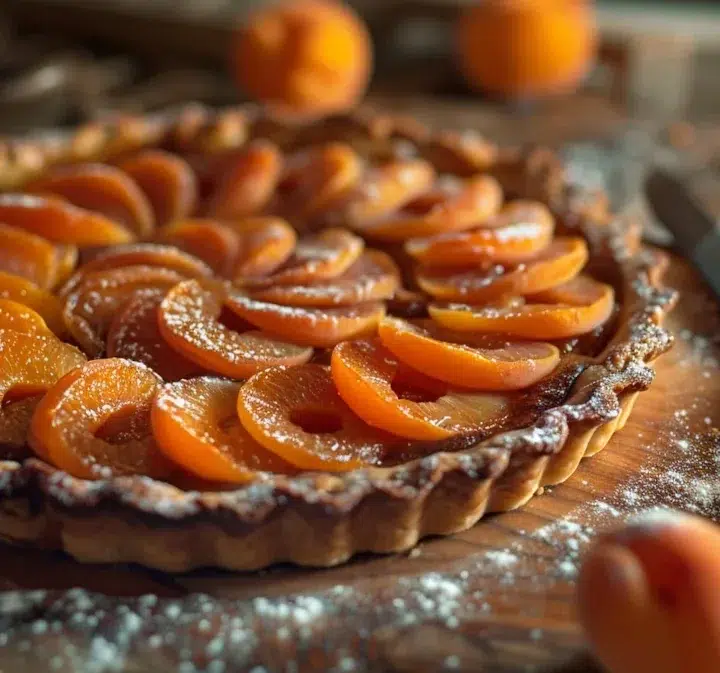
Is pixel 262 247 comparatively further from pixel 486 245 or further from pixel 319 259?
pixel 486 245

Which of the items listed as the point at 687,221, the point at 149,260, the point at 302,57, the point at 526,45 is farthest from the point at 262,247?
the point at 526,45

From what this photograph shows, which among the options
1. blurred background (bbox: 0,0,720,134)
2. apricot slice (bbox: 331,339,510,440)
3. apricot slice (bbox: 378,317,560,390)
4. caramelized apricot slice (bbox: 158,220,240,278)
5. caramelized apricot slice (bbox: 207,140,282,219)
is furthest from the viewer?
blurred background (bbox: 0,0,720,134)

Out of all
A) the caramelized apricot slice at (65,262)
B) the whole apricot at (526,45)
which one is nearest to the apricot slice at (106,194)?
the caramelized apricot slice at (65,262)

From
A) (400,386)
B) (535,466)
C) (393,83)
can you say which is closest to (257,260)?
(400,386)

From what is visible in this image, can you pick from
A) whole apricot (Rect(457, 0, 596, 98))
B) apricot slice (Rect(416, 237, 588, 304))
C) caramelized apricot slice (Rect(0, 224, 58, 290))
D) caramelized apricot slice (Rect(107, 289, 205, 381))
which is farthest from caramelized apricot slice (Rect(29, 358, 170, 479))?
whole apricot (Rect(457, 0, 596, 98))

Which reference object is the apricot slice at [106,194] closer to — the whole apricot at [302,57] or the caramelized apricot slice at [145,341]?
the caramelized apricot slice at [145,341]

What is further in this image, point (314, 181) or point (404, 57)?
point (404, 57)

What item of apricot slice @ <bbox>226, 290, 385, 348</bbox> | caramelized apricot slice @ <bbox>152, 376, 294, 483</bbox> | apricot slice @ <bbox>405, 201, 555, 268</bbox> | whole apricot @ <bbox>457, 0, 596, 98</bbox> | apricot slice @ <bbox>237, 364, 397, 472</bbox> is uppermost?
whole apricot @ <bbox>457, 0, 596, 98</bbox>

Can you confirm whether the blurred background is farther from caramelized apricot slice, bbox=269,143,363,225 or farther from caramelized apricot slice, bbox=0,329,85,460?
caramelized apricot slice, bbox=0,329,85,460

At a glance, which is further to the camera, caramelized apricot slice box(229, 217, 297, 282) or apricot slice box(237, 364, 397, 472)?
caramelized apricot slice box(229, 217, 297, 282)
